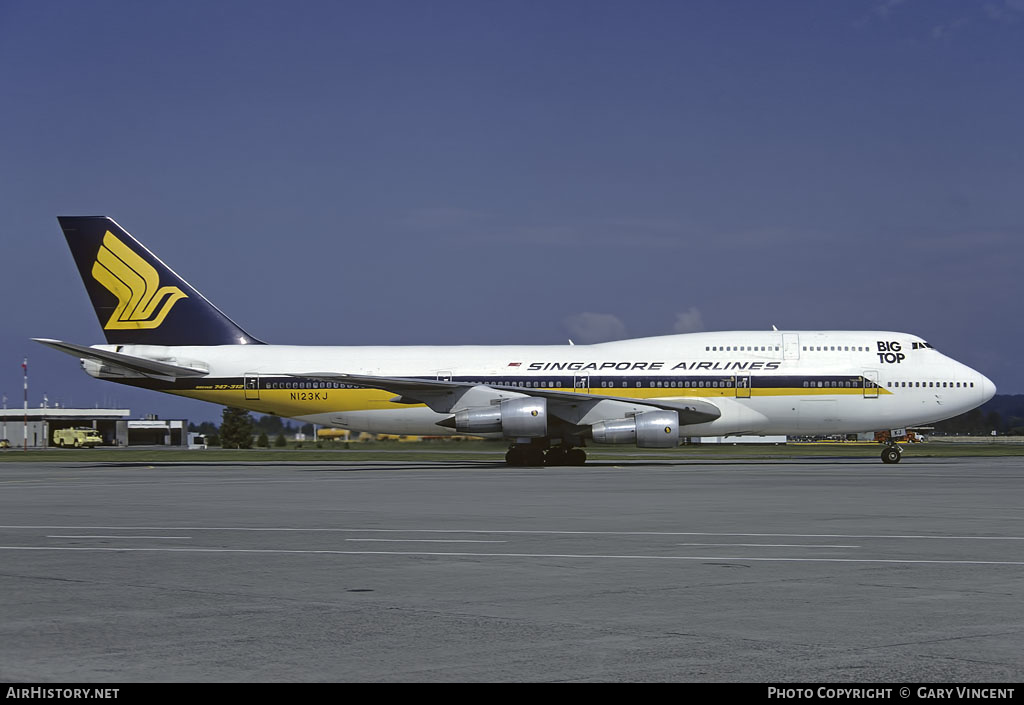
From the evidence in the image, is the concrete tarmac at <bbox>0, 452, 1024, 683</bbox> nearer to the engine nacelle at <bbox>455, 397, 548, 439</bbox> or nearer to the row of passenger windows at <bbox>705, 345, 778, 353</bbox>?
the engine nacelle at <bbox>455, 397, 548, 439</bbox>

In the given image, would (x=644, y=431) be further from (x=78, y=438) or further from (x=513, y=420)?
(x=78, y=438)

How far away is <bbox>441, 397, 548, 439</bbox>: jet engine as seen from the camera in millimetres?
39594

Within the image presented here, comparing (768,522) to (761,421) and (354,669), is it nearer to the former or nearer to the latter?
(354,669)

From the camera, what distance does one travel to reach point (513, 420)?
39562 millimetres

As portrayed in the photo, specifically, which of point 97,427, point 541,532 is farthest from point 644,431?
point 97,427

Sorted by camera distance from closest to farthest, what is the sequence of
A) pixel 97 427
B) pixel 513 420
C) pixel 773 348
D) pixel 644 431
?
pixel 644 431, pixel 513 420, pixel 773 348, pixel 97 427

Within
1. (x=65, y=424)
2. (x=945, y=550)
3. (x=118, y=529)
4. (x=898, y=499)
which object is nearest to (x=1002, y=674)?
(x=945, y=550)

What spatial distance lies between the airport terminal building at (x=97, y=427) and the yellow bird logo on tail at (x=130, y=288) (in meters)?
84.7

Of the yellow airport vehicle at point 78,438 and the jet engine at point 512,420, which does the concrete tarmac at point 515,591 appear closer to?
the jet engine at point 512,420

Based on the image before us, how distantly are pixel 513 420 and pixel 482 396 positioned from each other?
1986 millimetres

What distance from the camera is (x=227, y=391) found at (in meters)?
44.2

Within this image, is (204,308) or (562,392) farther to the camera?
(204,308)

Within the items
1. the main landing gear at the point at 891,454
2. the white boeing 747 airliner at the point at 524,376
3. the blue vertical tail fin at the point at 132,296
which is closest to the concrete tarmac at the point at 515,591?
the white boeing 747 airliner at the point at 524,376

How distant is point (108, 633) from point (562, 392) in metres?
33.8
